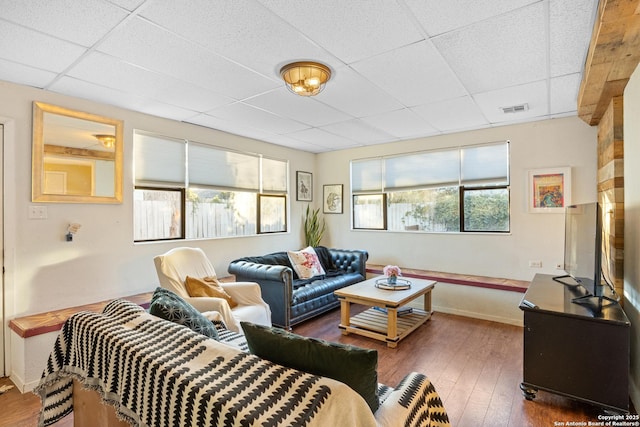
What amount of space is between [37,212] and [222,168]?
6.75 feet

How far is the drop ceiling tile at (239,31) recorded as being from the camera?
69.6 inches

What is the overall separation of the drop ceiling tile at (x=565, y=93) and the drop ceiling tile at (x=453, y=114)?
0.67 meters

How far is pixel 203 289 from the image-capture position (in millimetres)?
2904

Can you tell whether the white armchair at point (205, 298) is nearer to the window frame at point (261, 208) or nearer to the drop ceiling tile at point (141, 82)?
the drop ceiling tile at point (141, 82)

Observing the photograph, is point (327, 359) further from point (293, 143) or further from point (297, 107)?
point (293, 143)

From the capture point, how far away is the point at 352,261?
15.9 feet

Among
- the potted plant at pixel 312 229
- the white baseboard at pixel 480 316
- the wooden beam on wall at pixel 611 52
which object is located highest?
the wooden beam on wall at pixel 611 52

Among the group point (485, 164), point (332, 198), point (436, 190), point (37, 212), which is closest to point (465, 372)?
point (436, 190)

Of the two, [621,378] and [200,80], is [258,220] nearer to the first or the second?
[200,80]

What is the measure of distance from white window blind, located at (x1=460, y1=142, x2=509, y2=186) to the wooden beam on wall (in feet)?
4.39

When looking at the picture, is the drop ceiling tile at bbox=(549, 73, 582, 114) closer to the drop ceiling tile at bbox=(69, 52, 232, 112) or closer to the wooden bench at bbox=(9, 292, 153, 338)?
the drop ceiling tile at bbox=(69, 52, 232, 112)

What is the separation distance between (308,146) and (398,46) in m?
3.27

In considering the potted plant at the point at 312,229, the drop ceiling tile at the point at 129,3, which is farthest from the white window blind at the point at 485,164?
the drop ceiling tile at the point at 129,3

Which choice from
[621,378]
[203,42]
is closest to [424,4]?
[203,42]
